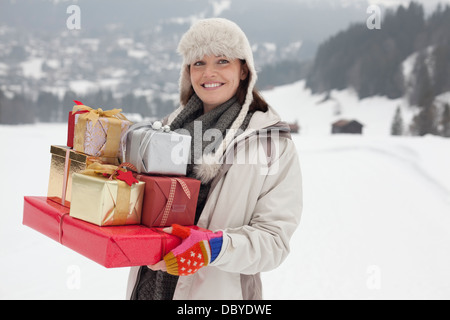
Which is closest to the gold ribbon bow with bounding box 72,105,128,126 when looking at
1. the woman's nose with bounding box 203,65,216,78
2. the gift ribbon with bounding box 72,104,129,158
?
the gift ribbon with bounding box 72,104,129,158

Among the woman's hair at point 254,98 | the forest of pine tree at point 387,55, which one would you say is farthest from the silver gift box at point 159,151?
the forest of pine tree at point 387,55

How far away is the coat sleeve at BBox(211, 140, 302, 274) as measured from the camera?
1.15 m

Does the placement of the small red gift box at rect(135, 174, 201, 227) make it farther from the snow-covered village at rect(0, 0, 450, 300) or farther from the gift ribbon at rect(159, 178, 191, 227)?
the snow-covered village at rect(0, 0, 450, 300)

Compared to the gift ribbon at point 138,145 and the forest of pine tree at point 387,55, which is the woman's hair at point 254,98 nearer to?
the gift ribbon at point 138,145

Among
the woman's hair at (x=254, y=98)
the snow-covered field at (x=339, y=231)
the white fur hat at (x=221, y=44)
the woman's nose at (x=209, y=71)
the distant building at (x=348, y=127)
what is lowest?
the snow-covered field at (x=339, y=231)

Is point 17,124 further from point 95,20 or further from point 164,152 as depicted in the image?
point 95,20

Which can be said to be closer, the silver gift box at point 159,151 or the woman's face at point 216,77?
A: the silver gift box at point 159,151

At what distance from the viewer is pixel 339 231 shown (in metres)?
5.04

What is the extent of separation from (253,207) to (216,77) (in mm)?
480

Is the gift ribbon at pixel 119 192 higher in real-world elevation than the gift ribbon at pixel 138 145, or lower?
lower

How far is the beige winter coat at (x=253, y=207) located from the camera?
3.98ft

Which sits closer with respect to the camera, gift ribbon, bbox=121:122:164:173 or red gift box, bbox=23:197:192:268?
red gift box, bbox=23:197:192:268

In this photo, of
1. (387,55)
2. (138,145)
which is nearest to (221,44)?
(138,145)

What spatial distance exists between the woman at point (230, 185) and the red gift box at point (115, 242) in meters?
0.04
